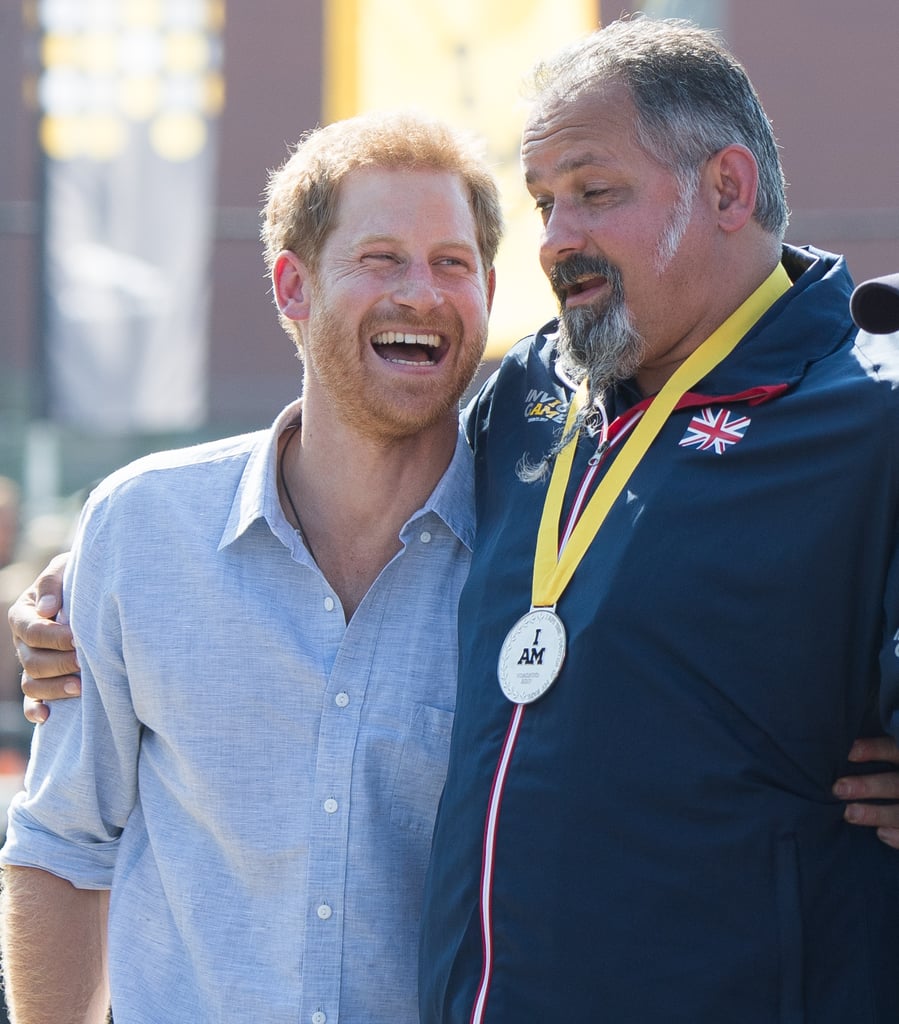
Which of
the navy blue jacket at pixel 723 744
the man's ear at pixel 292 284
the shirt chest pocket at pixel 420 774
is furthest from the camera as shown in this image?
the man's ear at pixel 292 284

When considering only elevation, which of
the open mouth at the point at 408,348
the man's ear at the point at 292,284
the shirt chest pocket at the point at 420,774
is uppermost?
the man's ear at the point at 292,284

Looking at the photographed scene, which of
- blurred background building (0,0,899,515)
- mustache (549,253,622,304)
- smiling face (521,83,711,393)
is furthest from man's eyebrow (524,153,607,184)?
blurred background building (0,0,899,515)

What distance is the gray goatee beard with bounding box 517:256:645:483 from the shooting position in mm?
2412

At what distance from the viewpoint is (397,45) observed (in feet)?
28.6

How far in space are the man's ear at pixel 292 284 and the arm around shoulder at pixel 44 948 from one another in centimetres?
117

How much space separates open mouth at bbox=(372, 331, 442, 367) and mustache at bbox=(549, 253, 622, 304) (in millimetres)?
337

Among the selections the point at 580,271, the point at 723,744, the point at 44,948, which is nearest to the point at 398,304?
the point at 580,271

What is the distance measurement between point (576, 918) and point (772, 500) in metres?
0.65

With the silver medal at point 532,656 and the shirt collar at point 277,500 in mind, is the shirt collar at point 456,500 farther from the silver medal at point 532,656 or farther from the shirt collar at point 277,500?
the silver medal at point 532,656

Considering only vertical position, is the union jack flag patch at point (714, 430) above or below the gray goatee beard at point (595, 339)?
below

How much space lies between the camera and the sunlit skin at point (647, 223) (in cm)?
241

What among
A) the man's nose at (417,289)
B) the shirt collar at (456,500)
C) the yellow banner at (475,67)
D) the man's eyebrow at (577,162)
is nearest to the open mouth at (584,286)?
the man's eyebrow at (577,162)

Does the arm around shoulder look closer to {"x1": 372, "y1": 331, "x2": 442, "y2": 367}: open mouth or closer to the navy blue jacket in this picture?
the navy blue jacket

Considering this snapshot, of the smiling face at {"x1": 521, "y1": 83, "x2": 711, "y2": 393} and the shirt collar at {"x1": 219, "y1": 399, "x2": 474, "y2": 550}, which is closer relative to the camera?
the smiling face at {"x1": 521, "y1": 83, "x2": 711, "y2": 393}
